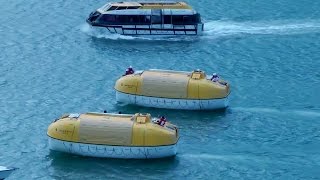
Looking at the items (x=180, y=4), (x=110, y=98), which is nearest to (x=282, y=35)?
(x=180, y=4)

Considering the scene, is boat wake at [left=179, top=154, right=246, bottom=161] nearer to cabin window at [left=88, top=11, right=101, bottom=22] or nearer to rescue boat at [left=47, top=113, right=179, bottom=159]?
rescue boat at [left=47, top=113, right=179, bottom=159]

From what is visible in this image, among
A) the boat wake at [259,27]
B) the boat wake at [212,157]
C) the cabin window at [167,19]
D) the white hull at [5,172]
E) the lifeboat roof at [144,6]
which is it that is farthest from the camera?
the lifeboat roof at [144,6]

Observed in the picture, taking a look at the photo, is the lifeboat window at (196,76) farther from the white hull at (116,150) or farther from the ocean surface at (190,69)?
the white hull at (116,150)

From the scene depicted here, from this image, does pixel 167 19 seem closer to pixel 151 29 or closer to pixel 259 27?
pixel 151 29

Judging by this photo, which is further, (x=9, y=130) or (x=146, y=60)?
(x=146, y=60)

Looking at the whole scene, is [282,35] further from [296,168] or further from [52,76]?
[296,168]

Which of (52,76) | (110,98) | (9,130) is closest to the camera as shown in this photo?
(9,130)

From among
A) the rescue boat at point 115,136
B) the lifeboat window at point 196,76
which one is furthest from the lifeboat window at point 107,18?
the rescue boat at point 115,136

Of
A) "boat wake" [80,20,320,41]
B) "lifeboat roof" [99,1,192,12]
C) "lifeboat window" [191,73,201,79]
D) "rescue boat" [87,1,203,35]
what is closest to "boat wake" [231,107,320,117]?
"lifeboat window" [191,73,201,79]
